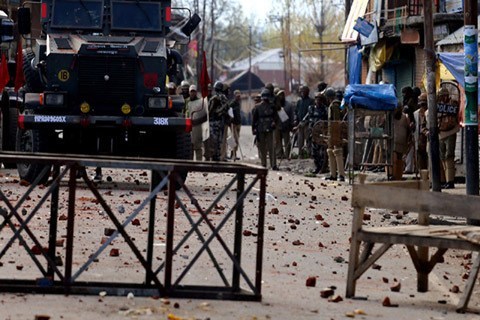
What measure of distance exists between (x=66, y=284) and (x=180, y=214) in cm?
737

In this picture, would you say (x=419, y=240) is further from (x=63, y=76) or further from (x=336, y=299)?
(x=63, y=76)

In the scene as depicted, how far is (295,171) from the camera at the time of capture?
108 ft

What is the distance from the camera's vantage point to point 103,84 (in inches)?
923

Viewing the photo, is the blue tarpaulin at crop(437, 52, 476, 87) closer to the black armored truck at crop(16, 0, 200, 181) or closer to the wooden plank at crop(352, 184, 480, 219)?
the black armored truck at crop(16, 0, 200, 181)

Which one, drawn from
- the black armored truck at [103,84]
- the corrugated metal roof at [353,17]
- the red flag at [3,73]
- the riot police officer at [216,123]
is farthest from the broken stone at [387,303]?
the corrugated metal roof at [353,17]

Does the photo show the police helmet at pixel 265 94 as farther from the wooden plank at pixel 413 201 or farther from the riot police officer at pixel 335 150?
the wooden plank at pixel 413 201

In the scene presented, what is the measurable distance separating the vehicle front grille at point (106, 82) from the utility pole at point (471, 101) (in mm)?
7538

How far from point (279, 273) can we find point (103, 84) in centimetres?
1165

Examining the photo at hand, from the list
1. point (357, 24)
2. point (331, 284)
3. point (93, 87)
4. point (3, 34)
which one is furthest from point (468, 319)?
point (357, 24)

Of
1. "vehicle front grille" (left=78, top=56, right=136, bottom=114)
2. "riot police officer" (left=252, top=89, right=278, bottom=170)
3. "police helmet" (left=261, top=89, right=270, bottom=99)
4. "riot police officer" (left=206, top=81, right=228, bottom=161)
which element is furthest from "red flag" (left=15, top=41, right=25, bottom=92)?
"police helmet" (left=261, top=89, right=270, bottom=99)

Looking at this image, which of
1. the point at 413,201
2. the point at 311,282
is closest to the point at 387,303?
the point at 413,201

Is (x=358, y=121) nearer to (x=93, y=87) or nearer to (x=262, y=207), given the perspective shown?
(x=93, y=87)

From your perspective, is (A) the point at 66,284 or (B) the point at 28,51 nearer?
(A) the point at 66,284

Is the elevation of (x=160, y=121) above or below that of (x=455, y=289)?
above
